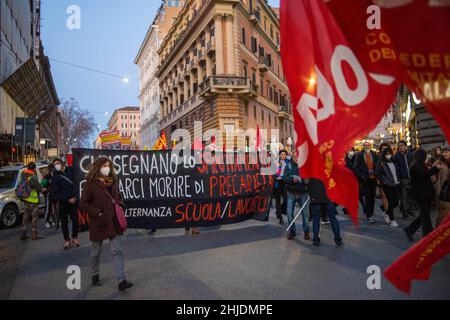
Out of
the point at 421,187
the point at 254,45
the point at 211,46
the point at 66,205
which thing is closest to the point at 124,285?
the point at 66,205

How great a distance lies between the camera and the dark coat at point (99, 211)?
454 centimetres

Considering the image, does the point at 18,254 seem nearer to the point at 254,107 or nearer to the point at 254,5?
the point at 254,107

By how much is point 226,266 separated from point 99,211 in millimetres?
2033

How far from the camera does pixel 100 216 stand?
14.9 feet

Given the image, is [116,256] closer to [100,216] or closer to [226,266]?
[100,216]

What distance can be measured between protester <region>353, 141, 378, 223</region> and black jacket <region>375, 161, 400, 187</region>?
42 centimetres

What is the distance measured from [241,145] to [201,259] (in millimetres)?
23747

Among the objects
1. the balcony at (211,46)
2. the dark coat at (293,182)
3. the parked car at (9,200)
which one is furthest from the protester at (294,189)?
the balcony at (211,46)

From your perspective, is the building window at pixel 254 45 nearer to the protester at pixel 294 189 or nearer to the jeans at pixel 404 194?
the jeans at pixel 404 194

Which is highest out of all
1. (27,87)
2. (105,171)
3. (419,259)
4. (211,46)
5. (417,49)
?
(211,46)

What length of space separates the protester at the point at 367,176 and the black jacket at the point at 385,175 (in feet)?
1.36

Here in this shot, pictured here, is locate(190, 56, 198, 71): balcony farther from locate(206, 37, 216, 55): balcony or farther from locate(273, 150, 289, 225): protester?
locate(273, 150, 289, 225): protester

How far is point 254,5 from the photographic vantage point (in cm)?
3450
